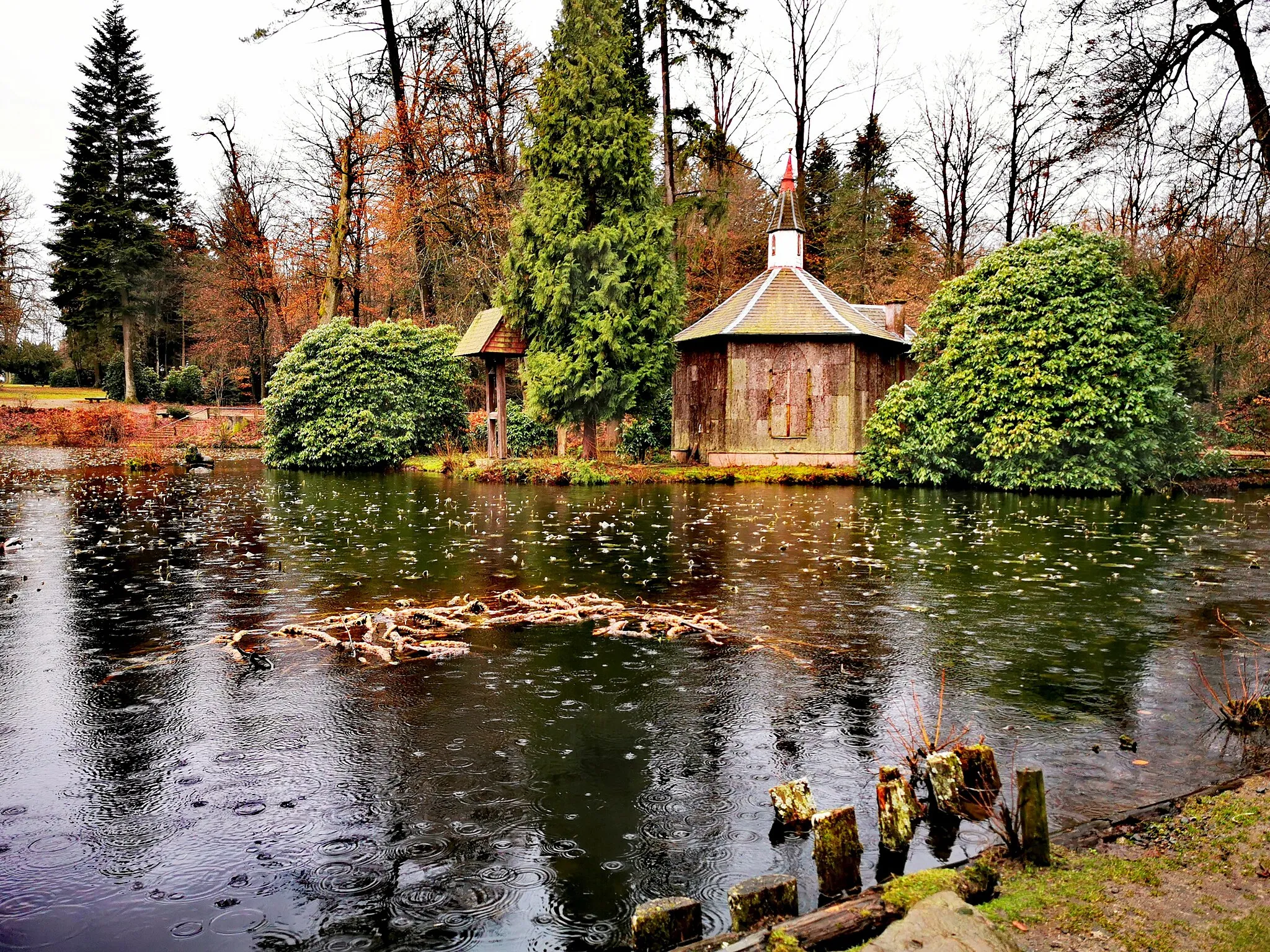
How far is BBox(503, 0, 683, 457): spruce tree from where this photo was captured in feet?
85.9

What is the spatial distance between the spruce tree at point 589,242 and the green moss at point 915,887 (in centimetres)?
2334

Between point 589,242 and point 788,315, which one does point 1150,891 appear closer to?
point 589,242

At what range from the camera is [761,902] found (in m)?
3.29

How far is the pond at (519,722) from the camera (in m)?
3.84

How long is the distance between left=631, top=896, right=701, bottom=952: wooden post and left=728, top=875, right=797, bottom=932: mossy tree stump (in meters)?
0.16

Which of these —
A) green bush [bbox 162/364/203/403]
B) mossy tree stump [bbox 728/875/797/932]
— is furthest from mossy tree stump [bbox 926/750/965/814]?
green bush [bbox 162/364/203/403]

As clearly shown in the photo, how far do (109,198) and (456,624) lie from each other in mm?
51902

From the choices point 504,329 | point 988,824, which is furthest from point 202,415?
point 988,824

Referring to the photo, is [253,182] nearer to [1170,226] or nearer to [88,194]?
[88,194]

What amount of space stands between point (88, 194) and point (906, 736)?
2238 inches

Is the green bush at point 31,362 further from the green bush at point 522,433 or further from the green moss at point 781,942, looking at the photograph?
the green moss at point 781,942

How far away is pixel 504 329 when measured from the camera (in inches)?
1078

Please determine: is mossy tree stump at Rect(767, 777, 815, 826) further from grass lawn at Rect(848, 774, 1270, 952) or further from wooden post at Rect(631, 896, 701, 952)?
wooden post at Rect(631, 896, 701, 952)

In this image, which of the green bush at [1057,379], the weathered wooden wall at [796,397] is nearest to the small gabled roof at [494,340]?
the weathered wooden wall at [796,397]
